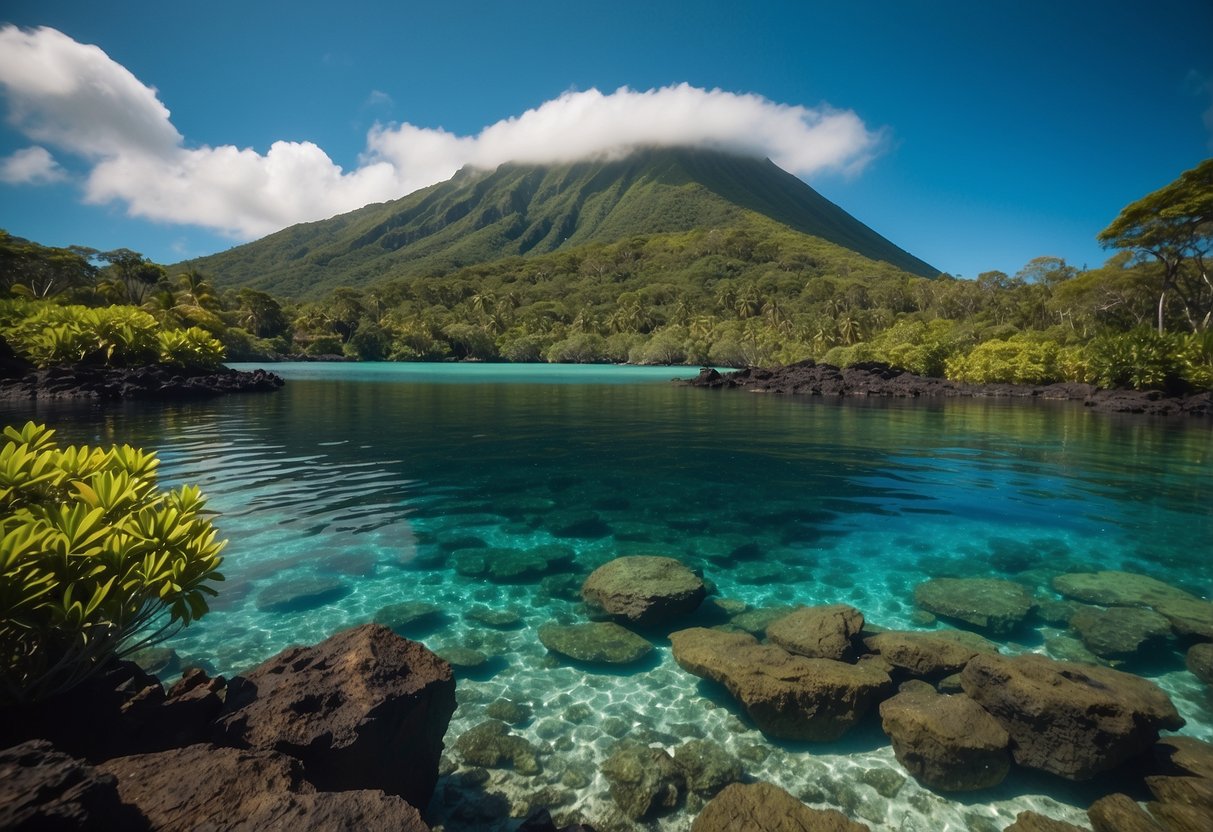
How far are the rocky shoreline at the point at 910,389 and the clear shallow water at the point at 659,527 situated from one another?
829cm

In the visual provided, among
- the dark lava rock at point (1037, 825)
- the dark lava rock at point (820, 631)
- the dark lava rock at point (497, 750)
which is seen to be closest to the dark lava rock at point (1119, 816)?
the dark lava rock at point (1037, 825)

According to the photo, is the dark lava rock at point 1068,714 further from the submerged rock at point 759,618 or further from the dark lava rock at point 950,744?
the submerged rock at point 759,618

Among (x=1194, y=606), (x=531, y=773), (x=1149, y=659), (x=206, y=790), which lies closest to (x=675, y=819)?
(x=531, y=773)

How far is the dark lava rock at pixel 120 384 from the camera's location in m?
32.9

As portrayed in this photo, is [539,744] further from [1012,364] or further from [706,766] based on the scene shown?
[1012,364]

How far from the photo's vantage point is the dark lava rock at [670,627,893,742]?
573 cm

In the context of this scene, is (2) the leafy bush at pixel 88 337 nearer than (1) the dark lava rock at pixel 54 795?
No

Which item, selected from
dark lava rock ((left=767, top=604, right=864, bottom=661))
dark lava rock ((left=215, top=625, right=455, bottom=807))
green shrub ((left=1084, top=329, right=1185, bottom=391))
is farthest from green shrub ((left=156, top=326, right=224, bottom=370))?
green shrub ((left=1084, top=329, right=1185, bottom=391))

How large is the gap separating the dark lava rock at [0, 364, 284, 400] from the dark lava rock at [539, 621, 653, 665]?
3890 cm

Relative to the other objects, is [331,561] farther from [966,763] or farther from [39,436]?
[966,763]

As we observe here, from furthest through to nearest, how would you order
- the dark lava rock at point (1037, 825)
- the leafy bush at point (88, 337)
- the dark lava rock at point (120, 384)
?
the leafy bush at point (88, 337)
the dark lava rock at point (120, 384)
the dark lava rock at point (1037, 825)

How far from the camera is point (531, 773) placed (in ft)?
17.3

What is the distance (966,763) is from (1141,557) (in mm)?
9231

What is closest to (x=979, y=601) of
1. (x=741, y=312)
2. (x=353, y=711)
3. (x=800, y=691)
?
(x=800, y=691)
